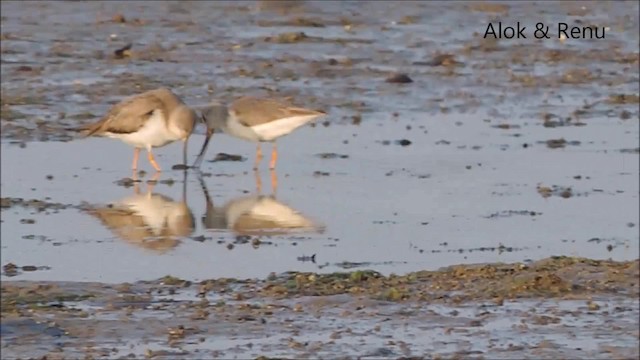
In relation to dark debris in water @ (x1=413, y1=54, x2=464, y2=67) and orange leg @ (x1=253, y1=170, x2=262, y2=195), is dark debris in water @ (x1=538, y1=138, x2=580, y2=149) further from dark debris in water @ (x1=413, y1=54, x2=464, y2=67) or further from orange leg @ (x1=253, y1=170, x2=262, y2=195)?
dark debris in water @ (x1=413, y1=54, x2=464, y2=67)

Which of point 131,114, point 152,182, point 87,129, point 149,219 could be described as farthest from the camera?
point 87,129

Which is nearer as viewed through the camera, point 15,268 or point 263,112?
point 15,268

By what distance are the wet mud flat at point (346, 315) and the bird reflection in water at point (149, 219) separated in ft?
4.77

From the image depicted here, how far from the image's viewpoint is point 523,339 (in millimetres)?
8305

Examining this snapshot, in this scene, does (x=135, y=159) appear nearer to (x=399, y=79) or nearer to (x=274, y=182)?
(x=274, y=182)

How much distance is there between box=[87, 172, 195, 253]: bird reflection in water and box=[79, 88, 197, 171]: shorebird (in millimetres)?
837

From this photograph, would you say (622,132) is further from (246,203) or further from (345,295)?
(345,295)

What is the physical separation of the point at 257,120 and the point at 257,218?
2306 millimetres

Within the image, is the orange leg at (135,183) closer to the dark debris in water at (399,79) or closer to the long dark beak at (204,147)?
the long dark beak at (204,147)

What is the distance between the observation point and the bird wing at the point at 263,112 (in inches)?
551

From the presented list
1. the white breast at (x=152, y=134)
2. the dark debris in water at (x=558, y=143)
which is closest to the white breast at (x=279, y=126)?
the white breast at (x=152, y=134)

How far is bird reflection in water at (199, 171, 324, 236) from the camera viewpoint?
11352 millimetres

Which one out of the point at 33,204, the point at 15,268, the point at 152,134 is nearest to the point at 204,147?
the point at 152,134

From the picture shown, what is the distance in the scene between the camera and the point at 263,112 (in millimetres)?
14031
